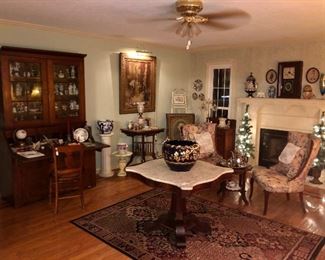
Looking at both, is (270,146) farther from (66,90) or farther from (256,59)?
(66,90)

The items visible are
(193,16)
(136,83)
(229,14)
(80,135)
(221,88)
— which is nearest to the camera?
(193,16)

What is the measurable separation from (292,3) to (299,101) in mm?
2572

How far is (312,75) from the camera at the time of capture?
499 centimetres

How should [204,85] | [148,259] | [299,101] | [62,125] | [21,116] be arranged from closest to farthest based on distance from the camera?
1. [148,259]
2. [21,116]
3. [62,125]
4. [299,101]
5. [204,85]

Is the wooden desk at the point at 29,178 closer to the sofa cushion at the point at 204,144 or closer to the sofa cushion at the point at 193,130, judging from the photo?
the sofa cushion at the point at 193,130

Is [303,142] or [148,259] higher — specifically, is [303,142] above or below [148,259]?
above

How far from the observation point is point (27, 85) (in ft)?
13.4

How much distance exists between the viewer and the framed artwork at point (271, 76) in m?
5.46

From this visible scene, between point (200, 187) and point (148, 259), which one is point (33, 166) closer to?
point (148, 259)

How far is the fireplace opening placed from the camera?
5535mm

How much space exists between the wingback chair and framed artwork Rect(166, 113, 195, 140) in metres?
2.58

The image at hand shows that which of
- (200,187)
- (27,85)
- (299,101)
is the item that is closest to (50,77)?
(27,85)

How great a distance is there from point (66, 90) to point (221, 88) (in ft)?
11.3

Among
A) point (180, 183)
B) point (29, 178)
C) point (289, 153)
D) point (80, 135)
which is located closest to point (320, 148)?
point (289, 153)
